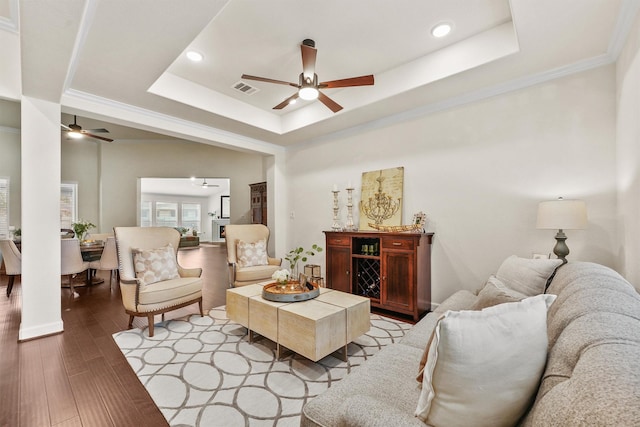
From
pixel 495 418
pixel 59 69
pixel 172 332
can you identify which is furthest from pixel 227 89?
pixel 495 418

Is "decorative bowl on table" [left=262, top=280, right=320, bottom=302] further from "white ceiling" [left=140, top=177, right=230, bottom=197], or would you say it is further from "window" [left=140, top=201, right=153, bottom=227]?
"window" [left=140, top=201, right=153, bottom=227]

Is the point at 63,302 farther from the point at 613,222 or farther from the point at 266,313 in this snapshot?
the point at 613,222

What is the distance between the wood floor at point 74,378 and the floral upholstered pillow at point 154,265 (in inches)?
21.3

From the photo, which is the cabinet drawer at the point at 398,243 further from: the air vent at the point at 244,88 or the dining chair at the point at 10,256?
the dining chair at the point at 10,256

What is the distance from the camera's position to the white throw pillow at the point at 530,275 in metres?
2.08

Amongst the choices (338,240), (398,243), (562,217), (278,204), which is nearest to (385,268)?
(398,243)

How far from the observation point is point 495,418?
850 millimetres

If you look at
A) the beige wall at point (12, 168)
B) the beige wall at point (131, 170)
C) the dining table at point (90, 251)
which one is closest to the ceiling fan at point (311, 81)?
the dining table at point (90, 251)

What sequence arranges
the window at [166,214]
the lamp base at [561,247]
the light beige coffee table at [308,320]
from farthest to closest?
the window at [166,214], the lamp base at [561,247], the light beige coffee table at [308,320]

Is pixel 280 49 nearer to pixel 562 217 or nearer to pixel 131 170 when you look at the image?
pixel 562 217

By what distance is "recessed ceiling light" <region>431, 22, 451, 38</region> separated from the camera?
267 cm

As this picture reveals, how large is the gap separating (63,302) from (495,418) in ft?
17.9

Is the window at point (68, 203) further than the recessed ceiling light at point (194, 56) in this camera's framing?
Yes

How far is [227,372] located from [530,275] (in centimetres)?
245
